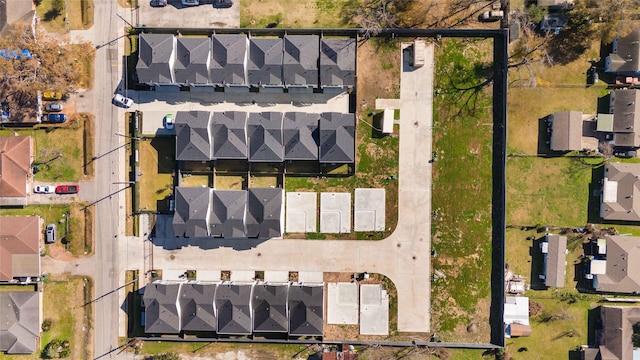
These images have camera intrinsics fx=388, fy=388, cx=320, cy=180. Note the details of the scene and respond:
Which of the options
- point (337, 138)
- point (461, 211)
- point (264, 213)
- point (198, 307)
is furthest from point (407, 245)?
point (198, 307)

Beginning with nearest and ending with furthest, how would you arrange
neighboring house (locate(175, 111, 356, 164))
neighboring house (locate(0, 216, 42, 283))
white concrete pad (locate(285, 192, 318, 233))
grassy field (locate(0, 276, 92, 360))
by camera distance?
1. neighboring house (locate(175, 111, 356, 164))
2. neighboring house (locate(0, 216, 42, 283))
3. white concrete pad (locate(285, 192, 318, 233))
4. grassy field (locate(0, 276, 92, 360))

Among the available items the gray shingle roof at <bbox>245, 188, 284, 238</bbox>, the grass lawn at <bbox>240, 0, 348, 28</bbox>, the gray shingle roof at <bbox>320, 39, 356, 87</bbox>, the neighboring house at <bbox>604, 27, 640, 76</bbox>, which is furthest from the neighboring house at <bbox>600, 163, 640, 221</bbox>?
the gray shingle roof at <bbox>245, 188, 284, 238</bbox>

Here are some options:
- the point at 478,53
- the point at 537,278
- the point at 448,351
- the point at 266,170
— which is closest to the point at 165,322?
the point at 266,170

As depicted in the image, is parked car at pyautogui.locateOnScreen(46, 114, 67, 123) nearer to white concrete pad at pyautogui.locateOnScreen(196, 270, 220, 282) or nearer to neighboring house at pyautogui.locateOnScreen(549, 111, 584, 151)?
white concrete pad at pyautogui.locateOnScreen(196, 270, 220, 282)

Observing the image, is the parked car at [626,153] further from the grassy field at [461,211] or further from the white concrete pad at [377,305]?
the white concrete pad at [377,305]

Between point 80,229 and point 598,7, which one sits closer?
point 598,7

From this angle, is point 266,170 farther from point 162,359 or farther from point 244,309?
point 162,359

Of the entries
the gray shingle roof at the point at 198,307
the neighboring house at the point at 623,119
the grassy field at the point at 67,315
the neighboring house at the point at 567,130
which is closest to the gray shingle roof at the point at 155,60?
the gray shingle roof at the point at 198,307
